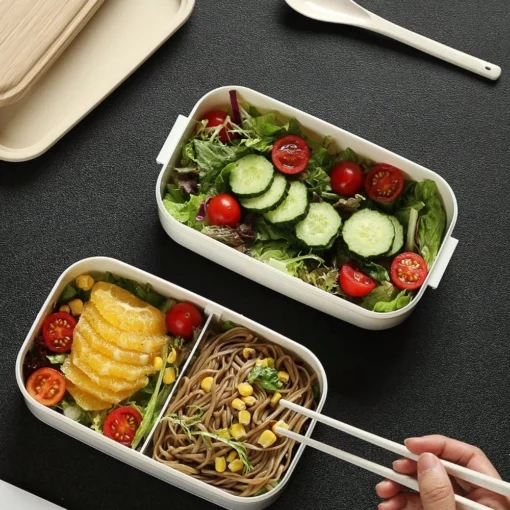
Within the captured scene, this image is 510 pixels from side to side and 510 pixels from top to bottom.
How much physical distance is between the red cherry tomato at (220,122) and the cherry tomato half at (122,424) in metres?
1.17

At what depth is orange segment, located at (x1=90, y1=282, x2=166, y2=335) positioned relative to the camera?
10.0 feet

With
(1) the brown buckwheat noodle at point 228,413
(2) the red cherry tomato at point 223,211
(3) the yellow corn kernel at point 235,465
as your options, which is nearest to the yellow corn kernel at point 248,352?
(1) the brown buckwheat noodle at point 228,413

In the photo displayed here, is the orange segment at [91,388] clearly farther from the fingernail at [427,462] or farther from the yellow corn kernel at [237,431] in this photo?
the fingernail at [427,462]

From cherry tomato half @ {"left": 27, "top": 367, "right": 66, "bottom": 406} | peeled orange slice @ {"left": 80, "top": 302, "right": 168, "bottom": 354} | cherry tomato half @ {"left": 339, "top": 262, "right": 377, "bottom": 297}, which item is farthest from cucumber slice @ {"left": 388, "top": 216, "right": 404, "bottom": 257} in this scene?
cherry tomato half @ {"left": 27, "top": 367, "right": 66, "bottom": 406}

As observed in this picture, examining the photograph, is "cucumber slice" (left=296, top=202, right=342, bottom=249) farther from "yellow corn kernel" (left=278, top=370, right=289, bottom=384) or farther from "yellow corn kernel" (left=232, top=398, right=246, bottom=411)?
"yellow corn kernel" (left=232, top=398, right=246, bottom=411)

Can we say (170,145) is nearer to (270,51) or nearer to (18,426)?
(270,51)

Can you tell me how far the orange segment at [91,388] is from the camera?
9.93ft

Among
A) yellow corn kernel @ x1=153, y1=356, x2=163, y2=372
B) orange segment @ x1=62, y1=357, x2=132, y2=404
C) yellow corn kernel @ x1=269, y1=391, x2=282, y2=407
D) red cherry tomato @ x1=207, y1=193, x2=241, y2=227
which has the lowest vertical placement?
orange segment @ x1=62, y1=357, x2=132, y2=404

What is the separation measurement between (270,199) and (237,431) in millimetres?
919

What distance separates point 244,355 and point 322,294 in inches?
15.0

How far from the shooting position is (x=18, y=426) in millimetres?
3271

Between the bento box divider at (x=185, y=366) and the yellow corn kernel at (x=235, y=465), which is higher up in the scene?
the bento box divider at (x=185, y=366)

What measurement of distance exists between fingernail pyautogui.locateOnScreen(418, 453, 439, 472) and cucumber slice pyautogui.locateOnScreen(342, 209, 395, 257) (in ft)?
2.95

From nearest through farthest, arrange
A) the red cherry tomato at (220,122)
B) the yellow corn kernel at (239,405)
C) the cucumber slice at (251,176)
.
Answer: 1. the yellow corn kernel at (239,405)
2. the cucumber slice at (251,176)
3. the red cherry tomato at (220,122)
